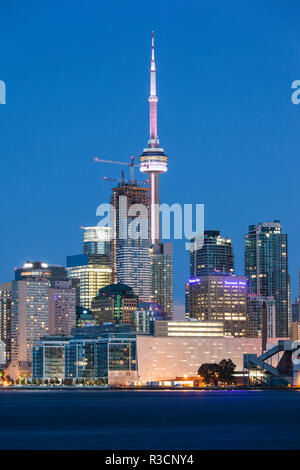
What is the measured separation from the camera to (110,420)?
15400 centimetres

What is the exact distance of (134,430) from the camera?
130 meters

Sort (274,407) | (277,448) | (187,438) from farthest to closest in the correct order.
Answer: (274,407)
(187,438)
(277,448)
